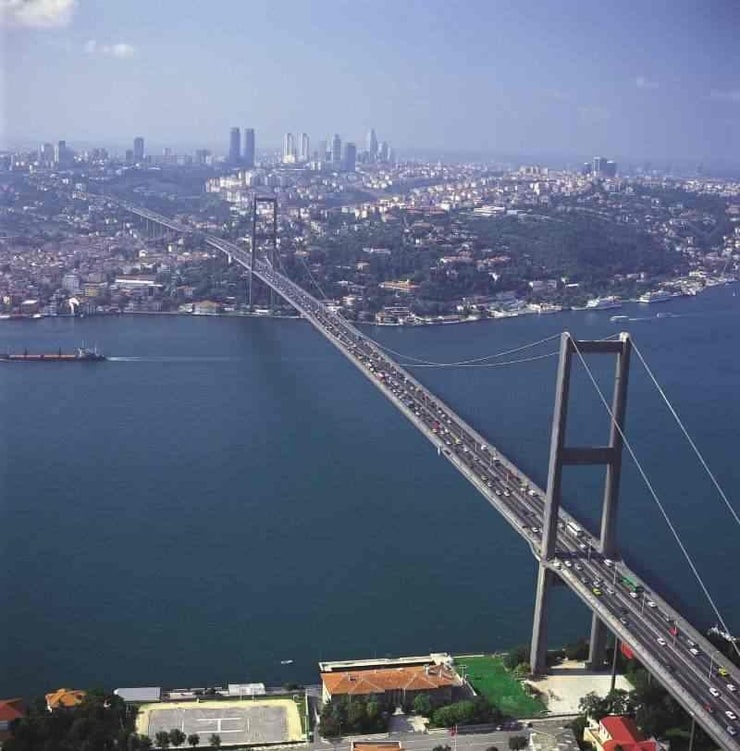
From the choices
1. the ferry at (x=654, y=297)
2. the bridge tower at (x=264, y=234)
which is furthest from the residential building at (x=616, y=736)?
the ferry at (x=654, y=297)

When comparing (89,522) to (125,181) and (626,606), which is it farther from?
(125,181)

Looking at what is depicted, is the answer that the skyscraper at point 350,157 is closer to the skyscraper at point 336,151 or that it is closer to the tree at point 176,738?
the skyscraper at point 336,151

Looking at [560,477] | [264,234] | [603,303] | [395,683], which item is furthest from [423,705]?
[264,234]

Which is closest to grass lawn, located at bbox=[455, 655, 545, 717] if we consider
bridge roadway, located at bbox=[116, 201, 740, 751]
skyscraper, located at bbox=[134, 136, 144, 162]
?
bridge roadway, located at bbox=[116, 201, 740, 751]

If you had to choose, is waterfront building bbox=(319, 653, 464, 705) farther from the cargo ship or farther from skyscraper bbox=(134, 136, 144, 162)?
skyscraper bbox=(134, 136, 144, 162)

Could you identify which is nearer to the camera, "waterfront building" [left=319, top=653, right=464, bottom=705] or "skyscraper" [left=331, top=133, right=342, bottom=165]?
"waterfront building" [left=319, top=653, right=464, bottom=705]

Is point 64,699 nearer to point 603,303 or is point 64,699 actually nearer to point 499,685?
point 499,685

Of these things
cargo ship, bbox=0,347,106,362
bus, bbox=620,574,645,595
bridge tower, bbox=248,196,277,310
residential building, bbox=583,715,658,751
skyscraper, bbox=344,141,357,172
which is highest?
skyscraper, bbox=344,141,357,172
